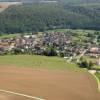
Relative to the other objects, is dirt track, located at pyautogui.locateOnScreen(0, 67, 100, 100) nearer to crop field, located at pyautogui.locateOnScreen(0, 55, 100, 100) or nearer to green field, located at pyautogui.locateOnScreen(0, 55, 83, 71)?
crop field, located at pyautogui.locateOnScreen(0, 55, 100, 100)

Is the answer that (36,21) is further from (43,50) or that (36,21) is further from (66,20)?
(43,50)

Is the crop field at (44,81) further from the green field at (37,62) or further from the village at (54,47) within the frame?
the village at (54,47)

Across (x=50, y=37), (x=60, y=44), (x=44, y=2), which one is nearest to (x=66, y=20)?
(x=44, y=2)

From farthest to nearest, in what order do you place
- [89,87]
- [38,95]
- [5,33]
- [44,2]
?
Result: [44,2] < [5,33] < [89,87] < [38,95]

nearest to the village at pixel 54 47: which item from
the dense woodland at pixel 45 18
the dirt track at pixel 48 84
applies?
the dirt track at pixel 48 84

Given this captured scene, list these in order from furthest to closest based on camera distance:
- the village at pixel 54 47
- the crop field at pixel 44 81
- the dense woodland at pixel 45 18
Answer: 1. the dense woodland at pixel 45 18
2. the village at pixel 54 47
3. the crop field at pixel 44 81

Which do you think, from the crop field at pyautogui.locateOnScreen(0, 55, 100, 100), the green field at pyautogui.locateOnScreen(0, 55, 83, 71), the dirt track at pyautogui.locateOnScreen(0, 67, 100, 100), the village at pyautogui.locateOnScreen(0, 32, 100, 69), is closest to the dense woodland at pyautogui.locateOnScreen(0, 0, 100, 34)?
the village at pyautogui.locateOnScreen(0, 32, 100, 69)
